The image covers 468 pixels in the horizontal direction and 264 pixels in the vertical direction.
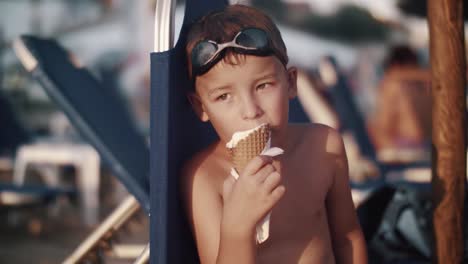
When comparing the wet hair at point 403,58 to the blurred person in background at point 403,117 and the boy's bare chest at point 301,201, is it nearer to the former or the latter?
the blurred person in background at point 403,117

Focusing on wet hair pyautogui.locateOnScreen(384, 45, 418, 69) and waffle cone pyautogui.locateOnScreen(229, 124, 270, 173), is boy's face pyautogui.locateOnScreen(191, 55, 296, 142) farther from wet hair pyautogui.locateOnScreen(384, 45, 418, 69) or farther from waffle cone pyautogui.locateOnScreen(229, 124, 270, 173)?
wet hair pyautogui.locateOnScreen(384, 45, 418, 69)

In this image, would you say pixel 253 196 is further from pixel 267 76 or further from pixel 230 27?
pixel 230 27

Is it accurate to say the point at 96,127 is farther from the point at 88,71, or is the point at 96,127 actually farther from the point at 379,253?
the point at 379,253

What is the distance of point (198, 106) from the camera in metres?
1.53

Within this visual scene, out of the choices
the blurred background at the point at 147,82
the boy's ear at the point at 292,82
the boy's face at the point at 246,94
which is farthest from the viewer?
the blurred background at the point at 147,82

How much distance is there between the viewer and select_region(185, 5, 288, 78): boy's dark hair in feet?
4.70

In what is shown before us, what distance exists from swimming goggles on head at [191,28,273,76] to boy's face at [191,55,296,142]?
1 centimetres

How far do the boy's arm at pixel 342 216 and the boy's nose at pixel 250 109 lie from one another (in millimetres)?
311

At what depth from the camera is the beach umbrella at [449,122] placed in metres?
1.58

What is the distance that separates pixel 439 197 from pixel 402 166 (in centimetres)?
296

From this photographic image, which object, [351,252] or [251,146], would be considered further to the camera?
[351,252]

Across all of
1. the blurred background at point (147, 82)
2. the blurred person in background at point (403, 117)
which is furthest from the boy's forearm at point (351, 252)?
the blurred person in background at point (403, 117)

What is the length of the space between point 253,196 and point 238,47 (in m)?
0.35

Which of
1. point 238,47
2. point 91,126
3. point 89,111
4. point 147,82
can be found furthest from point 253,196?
point 147,82
